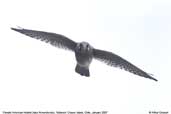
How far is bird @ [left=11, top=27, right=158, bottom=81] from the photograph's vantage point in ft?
85.5

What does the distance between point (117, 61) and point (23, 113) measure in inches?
234

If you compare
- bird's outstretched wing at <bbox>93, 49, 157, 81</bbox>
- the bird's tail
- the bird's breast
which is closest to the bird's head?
the bird's breast


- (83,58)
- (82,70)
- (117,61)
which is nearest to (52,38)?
(82,70)

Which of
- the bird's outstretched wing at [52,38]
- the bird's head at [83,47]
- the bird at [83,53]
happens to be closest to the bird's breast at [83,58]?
the bird at [83,53]

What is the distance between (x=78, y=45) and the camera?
26094mm

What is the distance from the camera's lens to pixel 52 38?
28453 mm

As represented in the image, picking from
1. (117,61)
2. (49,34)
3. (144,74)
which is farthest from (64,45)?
(144,74)

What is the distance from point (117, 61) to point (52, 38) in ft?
12.2

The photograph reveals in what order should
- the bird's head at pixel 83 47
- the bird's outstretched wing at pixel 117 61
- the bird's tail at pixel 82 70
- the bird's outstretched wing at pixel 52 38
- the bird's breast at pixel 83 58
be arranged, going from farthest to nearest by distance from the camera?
the bird's outstretched wing at pixel 117 61
the bird's outstretched wing at pixel 52 38
the bird's tail at pixel 82 70
the bird's breast at pixel 83 58
the bird's head at pixel 83 47

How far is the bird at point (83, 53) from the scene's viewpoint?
85.5 ft

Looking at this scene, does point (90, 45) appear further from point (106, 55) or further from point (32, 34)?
point (32, 34)

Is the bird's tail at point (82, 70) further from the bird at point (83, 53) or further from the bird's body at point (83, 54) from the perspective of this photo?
the bird's body at point (83, 54)

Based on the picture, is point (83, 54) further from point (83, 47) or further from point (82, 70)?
point (82, 70)

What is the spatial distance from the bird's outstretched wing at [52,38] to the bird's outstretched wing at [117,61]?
1.52 metres
